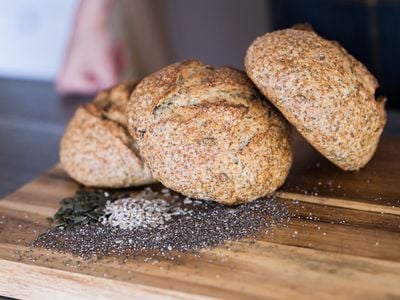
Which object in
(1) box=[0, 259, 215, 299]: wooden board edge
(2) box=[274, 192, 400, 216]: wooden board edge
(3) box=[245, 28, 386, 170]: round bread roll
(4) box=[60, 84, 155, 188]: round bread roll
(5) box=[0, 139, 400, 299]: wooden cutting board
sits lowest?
(1) box=[0, 259, 215, 299]: wooden board edge

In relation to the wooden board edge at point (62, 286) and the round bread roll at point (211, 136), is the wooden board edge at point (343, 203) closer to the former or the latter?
the round bread roll at point (211, 136)

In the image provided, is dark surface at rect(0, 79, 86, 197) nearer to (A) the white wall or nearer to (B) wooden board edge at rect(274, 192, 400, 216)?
(A) the white wall

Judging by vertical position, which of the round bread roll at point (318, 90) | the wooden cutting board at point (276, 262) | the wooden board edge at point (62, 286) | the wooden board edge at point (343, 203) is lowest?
the wooden board edge at point (62, 286)

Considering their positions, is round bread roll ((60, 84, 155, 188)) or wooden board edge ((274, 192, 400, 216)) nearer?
wooden board edge ((274, 192, 400, 216))

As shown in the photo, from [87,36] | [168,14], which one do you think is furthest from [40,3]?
[168,14]

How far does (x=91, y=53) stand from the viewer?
270 cm

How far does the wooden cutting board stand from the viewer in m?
1.21

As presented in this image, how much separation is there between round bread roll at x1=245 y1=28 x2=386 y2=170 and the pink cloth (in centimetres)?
131

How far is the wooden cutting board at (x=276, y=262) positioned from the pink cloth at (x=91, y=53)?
3.76 ft

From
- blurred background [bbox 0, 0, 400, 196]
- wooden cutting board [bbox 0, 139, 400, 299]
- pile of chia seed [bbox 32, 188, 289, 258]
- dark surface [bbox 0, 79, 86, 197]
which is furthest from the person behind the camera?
blurred background [bbox 0, 0, 400, 196]

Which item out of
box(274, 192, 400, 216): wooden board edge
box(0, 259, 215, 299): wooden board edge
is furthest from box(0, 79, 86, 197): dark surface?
box(274, 192, 400, 216): wooden board edge

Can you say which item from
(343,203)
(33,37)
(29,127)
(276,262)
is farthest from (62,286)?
(33,37)

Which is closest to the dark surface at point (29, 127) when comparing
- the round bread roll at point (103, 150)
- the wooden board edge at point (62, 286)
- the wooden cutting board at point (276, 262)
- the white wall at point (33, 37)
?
the white wall at point (33, 37)

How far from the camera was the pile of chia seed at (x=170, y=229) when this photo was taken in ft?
4.60
